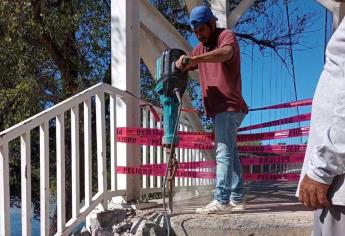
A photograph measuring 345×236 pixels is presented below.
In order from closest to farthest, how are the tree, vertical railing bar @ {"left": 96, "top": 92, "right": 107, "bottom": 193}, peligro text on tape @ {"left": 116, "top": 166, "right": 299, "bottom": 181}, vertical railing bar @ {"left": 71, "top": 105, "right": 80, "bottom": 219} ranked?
vertical railing bar @ {"left": 71, "top": 105, "right": 80, "bottom": 219} → vertical railing bar @ {"left": 96, "top": 92, "right": 107, "bottom": 193} → peligro text on tape @ {"left": 116, "top": 166, "right": 299, "bottom": 181} → the tree

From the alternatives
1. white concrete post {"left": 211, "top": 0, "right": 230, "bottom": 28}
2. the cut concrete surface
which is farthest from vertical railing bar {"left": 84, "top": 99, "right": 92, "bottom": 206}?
white concrete post {"left": 211, "top": 0, "right": 230, "bottom": 28}

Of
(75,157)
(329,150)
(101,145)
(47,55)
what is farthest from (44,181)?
(47,55)

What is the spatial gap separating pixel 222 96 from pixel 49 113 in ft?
4.68

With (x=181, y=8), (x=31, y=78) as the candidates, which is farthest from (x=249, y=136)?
(x=181, y=8)

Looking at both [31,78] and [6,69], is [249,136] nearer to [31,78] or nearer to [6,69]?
[31,78]

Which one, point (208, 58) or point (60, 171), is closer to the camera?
point (60, 171)

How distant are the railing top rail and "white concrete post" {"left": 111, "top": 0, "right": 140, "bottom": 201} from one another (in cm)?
15

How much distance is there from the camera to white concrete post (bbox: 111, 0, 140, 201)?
4555 millimetres

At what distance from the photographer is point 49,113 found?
3.56m

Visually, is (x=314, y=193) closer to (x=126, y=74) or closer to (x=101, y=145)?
(x=101, y=145)

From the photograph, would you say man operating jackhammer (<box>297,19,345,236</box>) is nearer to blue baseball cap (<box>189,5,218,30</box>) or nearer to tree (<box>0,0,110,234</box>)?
blue baseball cap (<box>189,5,218,30</box>)

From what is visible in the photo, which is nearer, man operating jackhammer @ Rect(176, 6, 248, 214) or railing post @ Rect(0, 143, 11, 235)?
railing post @ Rect(0, 143, 11, 235)

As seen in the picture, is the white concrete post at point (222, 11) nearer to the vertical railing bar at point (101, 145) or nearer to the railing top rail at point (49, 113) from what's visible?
the railing top rail at point (49, 113)

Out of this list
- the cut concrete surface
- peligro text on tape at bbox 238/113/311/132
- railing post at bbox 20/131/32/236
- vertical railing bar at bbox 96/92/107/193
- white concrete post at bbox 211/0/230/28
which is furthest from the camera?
white concrete post at bbox 211/0/230/28
